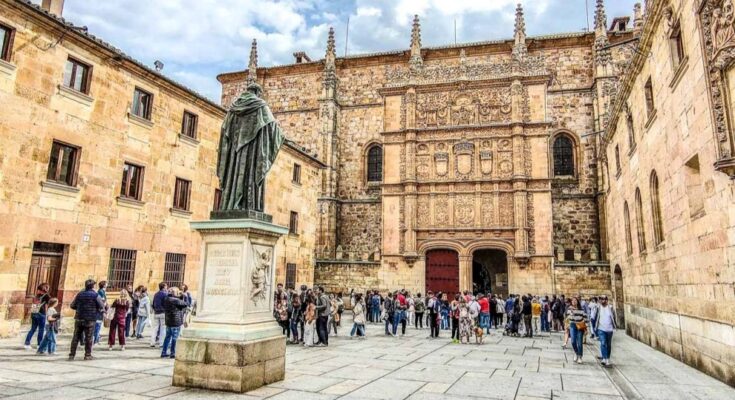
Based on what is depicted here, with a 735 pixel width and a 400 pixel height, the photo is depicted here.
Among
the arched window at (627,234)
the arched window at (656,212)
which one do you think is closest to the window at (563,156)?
the arched window at (627,234)

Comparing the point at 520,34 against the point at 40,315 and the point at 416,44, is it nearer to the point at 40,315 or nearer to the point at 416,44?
the point at 416,44

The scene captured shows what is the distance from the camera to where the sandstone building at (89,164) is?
37.2 ft

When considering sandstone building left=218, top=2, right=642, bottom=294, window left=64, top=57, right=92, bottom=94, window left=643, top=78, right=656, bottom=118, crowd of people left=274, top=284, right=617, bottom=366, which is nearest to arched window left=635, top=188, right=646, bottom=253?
crowd of people left=274, top=284, right=617, bottom=366

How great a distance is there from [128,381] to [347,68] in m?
29.2

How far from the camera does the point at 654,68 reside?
1154cm

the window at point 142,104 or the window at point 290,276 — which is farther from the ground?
the window at point 142,104

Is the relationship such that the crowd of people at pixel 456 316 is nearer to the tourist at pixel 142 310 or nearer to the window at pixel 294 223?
the tourist at pixel 142 310

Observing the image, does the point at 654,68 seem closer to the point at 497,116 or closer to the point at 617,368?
the point at 617,368

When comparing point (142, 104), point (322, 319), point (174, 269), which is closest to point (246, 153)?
point (322, 319)

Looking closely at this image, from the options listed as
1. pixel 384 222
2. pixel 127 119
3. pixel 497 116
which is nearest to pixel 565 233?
pixel 497 116

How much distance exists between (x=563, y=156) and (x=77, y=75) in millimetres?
25226

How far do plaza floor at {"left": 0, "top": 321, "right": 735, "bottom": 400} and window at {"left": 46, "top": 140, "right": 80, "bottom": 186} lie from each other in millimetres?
4232

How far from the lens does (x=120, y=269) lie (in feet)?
46.1

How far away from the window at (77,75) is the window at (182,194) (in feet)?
13.9
